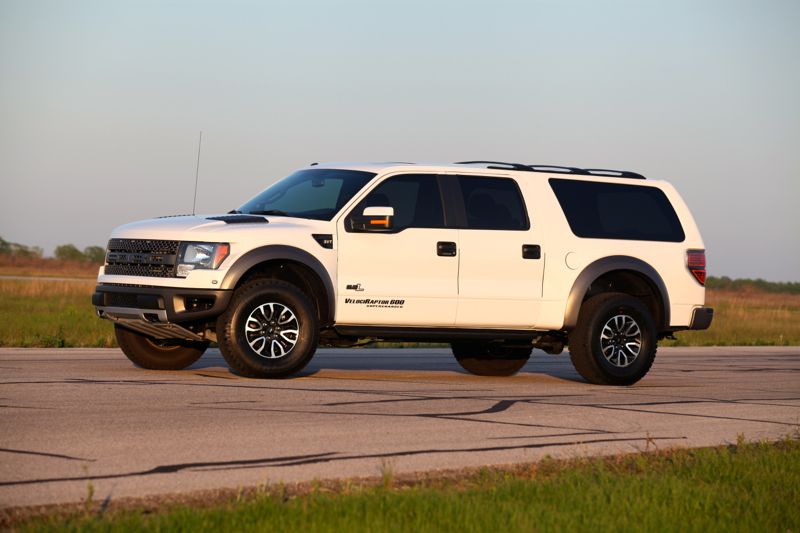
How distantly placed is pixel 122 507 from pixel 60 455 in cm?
141

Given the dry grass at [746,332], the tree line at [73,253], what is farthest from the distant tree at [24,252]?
the dry grass at [746,332]

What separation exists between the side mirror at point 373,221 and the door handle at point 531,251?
5.18ft

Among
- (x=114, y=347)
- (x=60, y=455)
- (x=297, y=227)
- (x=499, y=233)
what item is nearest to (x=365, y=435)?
(x=60, y=455)

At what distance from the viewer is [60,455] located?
23.4 feet

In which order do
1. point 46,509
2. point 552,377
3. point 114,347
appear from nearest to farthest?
1. point 46,509
2. point 552,377
3. point 114,347

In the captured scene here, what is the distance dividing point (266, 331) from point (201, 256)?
0.93 meters

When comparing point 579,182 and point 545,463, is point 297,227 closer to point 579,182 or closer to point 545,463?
point 579,182

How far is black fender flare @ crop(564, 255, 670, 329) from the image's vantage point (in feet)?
42.8

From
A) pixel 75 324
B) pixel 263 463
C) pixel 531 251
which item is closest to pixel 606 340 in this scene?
pixel 531 251

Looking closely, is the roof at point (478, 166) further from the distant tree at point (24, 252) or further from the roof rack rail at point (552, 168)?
the distant tree at point (24, 252)

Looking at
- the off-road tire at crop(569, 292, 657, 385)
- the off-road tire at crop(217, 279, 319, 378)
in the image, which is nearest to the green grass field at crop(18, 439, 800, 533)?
the off-road tire at crop(217, 279, 319, 378)

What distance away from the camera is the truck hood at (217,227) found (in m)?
11.6

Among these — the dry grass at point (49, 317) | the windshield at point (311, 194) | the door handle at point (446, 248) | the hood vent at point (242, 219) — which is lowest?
the dry grass at point (49, 317)

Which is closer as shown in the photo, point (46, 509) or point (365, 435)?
point (46, 509)
